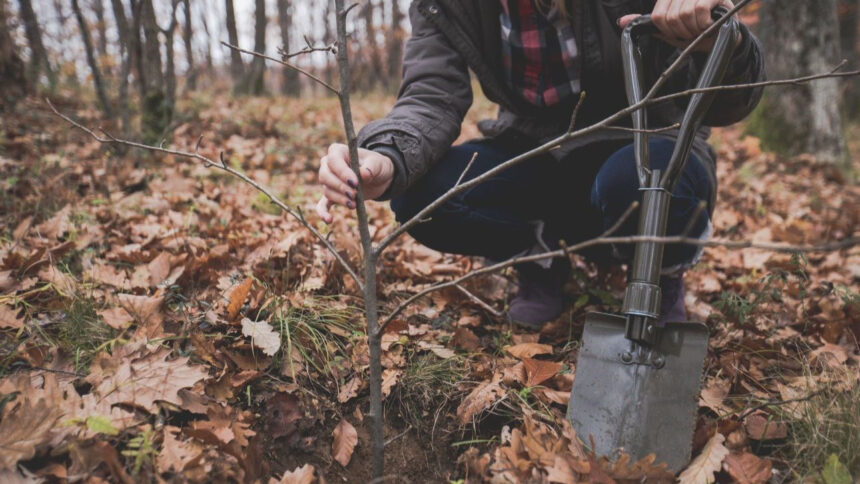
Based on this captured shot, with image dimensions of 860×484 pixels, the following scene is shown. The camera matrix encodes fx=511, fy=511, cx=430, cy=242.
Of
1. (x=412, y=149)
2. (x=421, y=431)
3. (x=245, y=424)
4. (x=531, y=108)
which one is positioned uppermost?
(x=531, y=108)

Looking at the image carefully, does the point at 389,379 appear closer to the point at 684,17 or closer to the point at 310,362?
the point at 310,362

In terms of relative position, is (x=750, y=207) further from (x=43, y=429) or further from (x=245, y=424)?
(x=43, y=429)

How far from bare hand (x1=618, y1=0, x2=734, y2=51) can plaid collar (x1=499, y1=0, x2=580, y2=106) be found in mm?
437

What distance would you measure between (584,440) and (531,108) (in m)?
1.20

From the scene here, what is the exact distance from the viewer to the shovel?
4.05 ft

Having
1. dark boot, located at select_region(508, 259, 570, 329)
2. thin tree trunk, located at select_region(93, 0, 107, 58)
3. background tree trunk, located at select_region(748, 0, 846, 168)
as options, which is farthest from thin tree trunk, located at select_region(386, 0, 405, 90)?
dark boot, located at select_region(508, 259, 570, 329)

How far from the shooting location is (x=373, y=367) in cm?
114

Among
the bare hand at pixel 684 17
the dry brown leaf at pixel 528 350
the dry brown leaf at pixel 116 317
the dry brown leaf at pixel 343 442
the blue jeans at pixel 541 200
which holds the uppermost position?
the bare hand at pixel 684 17

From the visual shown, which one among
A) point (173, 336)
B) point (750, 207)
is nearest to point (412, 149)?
point (173, 336)

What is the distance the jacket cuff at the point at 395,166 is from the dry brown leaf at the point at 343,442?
25.7 inches

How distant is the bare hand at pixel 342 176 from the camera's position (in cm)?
115

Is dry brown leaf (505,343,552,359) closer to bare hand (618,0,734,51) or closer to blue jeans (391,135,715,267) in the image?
blue jeans (391,135,715,267)

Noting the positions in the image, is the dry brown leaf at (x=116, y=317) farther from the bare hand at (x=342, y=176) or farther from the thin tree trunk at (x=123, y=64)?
the thin tree trunk at (x=123, y=64)

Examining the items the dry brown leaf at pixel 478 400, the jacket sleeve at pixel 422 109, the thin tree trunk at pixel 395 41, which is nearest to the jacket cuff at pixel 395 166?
the jacket sleeve at pixel 422 109
